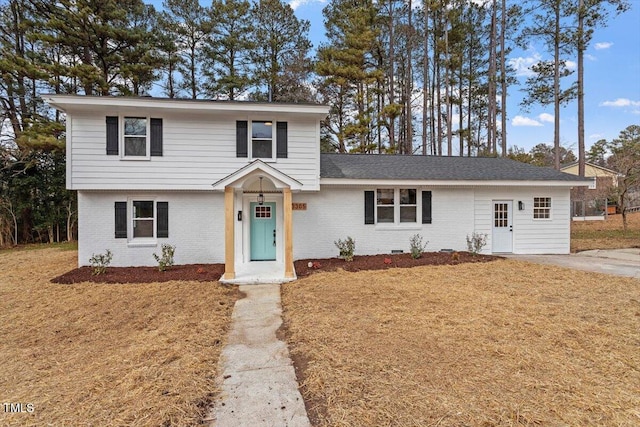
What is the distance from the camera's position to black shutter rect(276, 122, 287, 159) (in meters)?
9.32

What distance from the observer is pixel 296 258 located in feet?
32.4

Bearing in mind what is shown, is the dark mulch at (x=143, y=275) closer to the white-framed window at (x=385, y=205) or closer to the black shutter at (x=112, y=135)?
the black shutter at (x=112, y=135)

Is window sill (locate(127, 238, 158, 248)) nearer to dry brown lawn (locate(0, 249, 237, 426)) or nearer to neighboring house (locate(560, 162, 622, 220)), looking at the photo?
dry brown lawn (locate(0, 249, 237, 426))

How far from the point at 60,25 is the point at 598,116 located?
29.5 m

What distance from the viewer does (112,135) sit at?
8.67 m

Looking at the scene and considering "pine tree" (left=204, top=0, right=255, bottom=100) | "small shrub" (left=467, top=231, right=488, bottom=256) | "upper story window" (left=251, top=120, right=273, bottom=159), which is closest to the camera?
"upper story window" (left=251, top=120, right=273, bottom=159)

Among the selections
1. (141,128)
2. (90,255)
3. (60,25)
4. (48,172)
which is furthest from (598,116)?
(48,172)

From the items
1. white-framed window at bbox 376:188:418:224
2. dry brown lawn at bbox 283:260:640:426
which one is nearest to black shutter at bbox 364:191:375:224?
white-framed window at bbox 376:188:418:224

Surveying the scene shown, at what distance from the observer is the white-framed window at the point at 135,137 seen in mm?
8766

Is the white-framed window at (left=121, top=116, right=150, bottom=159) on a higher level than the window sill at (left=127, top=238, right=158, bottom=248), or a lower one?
higher

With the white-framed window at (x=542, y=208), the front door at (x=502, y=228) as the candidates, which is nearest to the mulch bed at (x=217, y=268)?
the front door at (x=502, y=228)

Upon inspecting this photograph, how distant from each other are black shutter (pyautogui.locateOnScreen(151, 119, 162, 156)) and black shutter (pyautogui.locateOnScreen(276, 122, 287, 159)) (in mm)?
3477

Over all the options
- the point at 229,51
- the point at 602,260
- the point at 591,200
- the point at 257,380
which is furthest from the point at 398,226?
the point at 591,200

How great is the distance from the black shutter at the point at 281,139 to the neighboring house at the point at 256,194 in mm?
32
